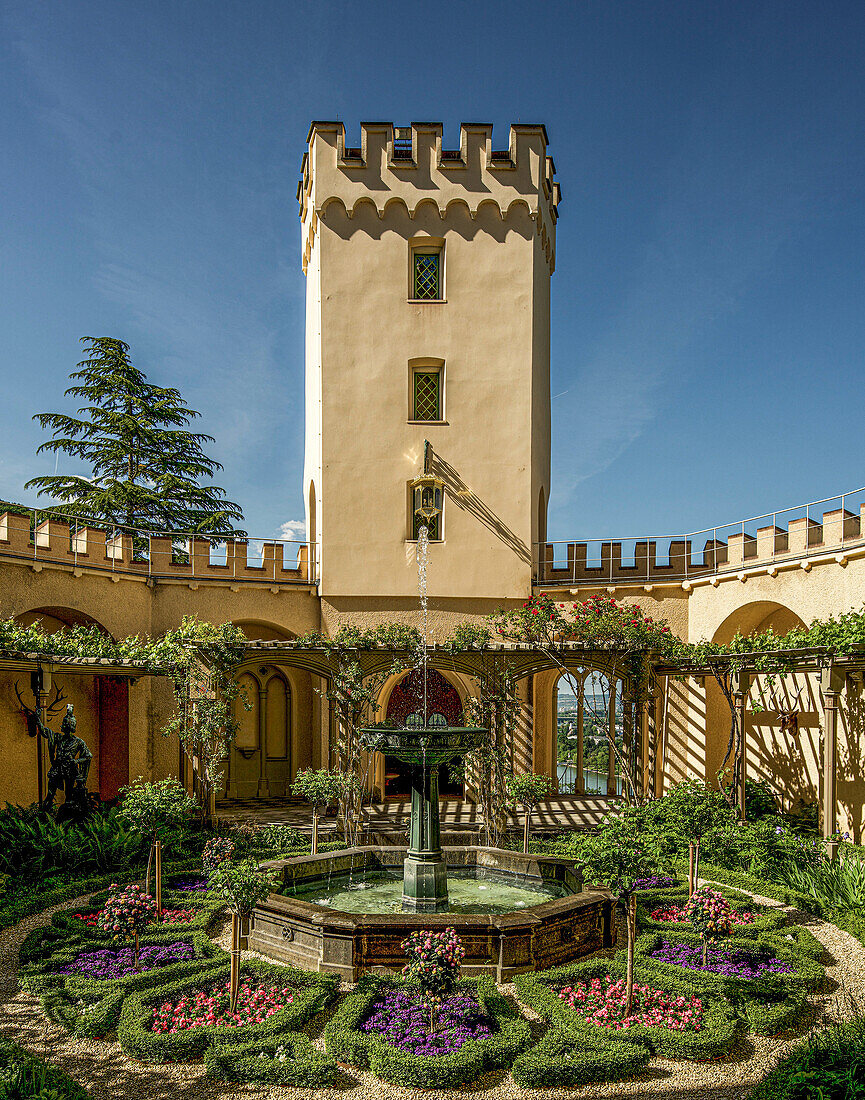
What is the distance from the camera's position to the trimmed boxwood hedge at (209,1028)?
227 inches

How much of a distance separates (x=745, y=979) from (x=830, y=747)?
16.1 feet

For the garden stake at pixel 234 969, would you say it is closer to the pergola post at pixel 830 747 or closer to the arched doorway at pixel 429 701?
the pergola post at pixel 830 747

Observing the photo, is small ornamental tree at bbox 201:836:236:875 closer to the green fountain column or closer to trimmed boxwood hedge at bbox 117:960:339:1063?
trimmed boxwood hedge at bbox 117:960:339:1063

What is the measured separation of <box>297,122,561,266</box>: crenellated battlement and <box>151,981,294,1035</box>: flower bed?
51.2ft

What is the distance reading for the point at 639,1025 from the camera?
613 centimetres

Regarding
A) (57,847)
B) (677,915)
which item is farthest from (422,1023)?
(57,847)

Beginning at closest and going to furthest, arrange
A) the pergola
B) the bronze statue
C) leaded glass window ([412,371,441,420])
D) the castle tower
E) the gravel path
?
1. the gravel path
2. the bronze statue
3. the pergola
4. the castle tower
5. leaded glass window ([412,371,441,420])

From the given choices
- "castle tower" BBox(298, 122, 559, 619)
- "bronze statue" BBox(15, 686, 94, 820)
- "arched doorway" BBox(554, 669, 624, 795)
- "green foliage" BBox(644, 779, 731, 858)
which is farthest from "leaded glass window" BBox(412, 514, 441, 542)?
"bronze statue" BBox(15, 686, 94, 820)

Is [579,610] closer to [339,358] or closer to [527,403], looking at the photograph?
[527,403]

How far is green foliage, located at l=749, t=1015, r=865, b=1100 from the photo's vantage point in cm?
456

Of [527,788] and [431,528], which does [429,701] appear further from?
[527,788]

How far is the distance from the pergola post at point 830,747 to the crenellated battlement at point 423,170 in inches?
468

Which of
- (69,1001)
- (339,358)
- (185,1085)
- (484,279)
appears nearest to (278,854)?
(69,1001)

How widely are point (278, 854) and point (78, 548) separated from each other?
716 cm
